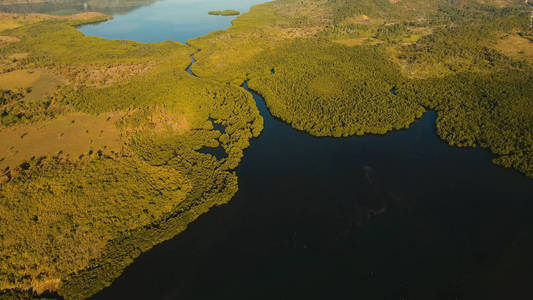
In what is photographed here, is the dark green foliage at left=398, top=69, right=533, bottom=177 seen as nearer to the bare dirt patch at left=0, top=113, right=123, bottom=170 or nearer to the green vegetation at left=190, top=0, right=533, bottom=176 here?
the green vegetation at left=190, top=0, right=533, bottom=176

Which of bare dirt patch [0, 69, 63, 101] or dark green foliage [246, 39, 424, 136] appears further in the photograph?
bare dirt patch [0, 69, 63, 101]

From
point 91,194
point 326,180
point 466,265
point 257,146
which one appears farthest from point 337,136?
point 91,194

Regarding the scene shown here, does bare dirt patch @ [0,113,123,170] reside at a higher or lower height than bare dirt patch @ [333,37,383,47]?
lower

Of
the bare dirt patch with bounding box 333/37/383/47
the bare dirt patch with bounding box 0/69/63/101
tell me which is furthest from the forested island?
the bare dirt patch with bounding box 333/37/383/47

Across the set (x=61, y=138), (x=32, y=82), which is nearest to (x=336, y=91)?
(x=61, y=138)

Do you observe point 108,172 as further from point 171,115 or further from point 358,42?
point 358,42

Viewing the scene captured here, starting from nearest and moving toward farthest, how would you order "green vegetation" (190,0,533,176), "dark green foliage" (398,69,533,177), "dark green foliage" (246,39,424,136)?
"dark green foliage" (398,69,533,177) → "green vegetation" (190,0,533,176) → "dark green foliage" (246,39,424,136)

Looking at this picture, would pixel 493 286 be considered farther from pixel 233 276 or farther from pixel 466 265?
pixel 233 276
